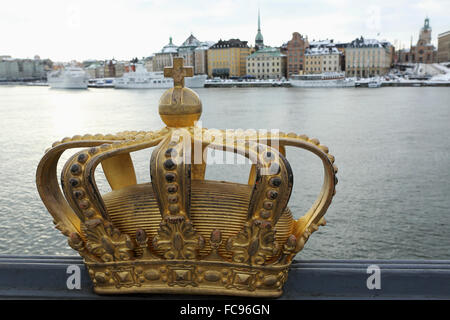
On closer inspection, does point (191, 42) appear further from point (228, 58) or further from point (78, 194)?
point (78, 194)

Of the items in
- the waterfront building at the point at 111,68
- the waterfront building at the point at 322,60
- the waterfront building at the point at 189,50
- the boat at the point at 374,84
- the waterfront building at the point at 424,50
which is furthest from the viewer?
the waterfront building at the point at 111,68

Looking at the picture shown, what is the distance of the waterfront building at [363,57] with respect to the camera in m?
60.5

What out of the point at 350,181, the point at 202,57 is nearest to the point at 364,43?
the point at 202,57

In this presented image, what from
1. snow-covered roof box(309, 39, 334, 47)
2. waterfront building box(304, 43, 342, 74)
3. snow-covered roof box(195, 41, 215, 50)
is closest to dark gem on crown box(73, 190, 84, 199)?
waterfront building box(304, 43, 342, 74)

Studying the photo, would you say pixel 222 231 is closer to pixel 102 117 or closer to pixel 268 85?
pixel 102 117

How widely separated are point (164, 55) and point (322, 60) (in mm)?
25070

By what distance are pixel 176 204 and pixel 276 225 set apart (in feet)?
1.38

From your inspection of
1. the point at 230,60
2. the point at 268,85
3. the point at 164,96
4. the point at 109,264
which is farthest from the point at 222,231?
the point at 230,60

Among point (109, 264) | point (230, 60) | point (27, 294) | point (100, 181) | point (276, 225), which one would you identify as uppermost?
point (230, 60)

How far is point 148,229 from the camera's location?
5.79ft

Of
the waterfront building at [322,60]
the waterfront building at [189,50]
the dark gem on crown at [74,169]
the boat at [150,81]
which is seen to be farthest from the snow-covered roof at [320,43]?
the dark gem on crown at [74,169]

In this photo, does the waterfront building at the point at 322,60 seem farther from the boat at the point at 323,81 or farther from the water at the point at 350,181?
the water at the point at 350,181

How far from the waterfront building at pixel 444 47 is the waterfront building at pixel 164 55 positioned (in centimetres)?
4780

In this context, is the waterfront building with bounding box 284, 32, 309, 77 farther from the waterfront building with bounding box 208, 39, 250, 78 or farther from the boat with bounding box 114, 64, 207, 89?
the boat with bounding box 114, 64, 207, 89
